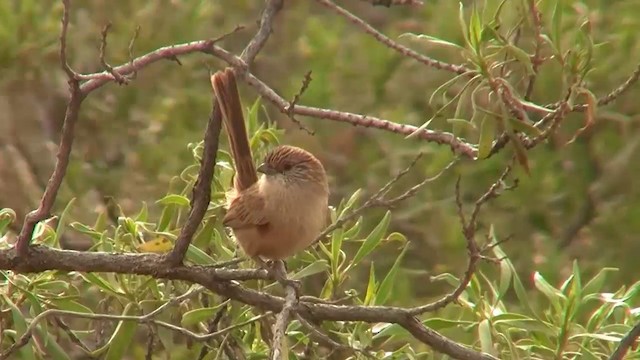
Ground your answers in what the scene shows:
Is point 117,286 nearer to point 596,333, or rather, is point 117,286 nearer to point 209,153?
point 209,153

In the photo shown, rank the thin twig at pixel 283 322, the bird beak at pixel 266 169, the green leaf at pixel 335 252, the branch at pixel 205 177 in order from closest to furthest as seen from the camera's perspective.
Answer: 1. the thin twig at pixel 283 322
2. the branch at pixel 205 177
3. the green leaf at pixel 335 252
4. the bird beak at pixel 266 169

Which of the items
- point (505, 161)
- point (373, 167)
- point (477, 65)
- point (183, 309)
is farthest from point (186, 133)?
point (477, 65)

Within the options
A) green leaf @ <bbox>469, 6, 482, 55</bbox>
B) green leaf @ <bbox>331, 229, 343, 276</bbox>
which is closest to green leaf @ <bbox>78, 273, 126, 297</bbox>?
green leaf @ <bbox>331, 229, 343, 276</bbox>

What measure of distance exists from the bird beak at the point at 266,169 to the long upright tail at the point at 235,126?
41 millimetres

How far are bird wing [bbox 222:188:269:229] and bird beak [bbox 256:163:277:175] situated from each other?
6.0 inches

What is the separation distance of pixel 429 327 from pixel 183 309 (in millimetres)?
853

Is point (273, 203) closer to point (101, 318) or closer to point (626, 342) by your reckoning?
point (101, 318)

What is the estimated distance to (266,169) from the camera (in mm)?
4246

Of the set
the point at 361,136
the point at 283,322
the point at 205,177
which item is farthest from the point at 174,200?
the point at 361,136

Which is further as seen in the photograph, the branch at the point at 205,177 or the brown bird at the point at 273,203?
the brown bird at the point at 273,203

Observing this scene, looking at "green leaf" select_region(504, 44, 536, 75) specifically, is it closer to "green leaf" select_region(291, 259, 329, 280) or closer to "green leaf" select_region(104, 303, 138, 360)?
"green leaf" select_region(291, 259, 329, 280)

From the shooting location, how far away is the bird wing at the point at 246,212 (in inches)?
154

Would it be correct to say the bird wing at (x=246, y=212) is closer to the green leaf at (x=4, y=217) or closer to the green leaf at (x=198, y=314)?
the green leaf at (x=198, y=314)

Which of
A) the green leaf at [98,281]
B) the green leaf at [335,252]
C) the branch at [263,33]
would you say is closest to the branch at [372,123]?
the branch at [263,33]
